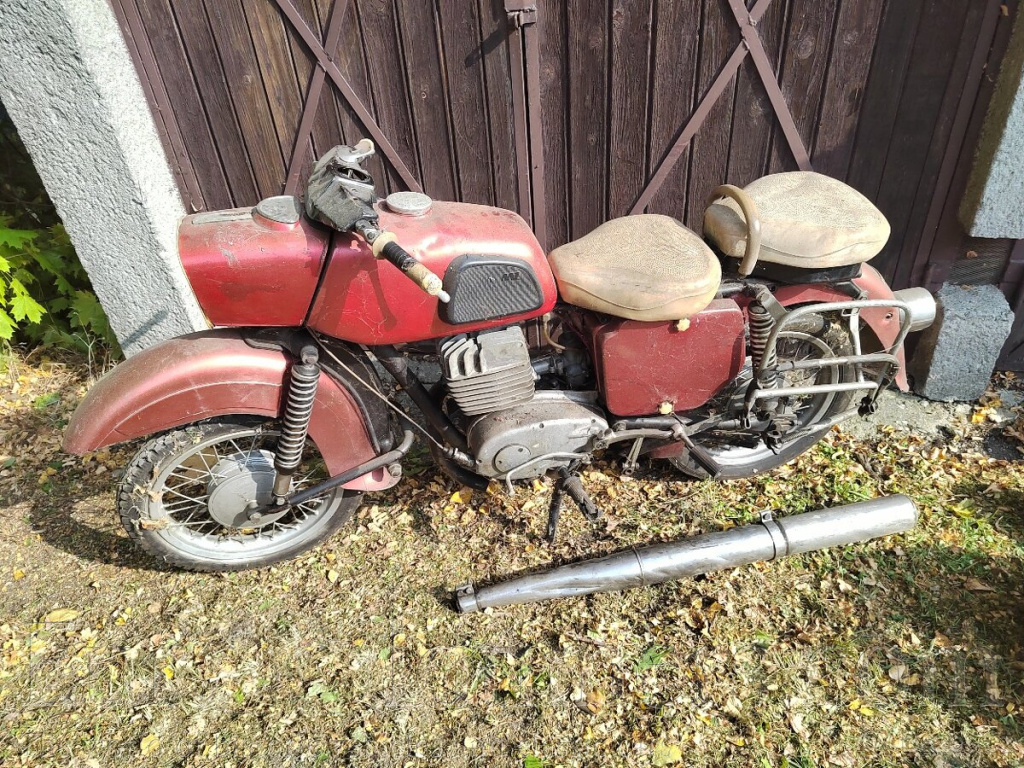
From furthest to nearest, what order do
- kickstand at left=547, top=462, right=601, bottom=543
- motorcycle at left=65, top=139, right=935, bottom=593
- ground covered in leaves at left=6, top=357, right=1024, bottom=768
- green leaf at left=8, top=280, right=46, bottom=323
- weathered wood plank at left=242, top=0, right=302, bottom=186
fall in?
green leaf at left=8, top=280, right=46, bottom=323 < weathered wood plank at left=242, top=0, right=302, bottom=186 < kickstand at left=547, top=462, right=601, bottom=543 < ground covered in leaves at left=6, top=357, right=1024, bottom=768 < motorcycle at left=65, top=139, right=935, bottom=593

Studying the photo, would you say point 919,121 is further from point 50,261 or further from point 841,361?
point 50,261

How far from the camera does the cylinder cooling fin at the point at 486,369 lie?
8.08 ft

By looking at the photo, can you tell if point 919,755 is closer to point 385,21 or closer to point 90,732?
point 90,732

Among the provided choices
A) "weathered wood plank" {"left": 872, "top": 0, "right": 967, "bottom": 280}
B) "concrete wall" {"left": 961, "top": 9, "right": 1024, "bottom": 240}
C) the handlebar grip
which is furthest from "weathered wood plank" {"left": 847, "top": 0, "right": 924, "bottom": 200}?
the handlebar grip

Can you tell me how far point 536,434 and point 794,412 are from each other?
1.32m

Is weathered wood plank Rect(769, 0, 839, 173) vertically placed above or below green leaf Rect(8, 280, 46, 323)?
above

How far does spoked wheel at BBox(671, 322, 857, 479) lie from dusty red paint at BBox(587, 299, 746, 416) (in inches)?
11.5

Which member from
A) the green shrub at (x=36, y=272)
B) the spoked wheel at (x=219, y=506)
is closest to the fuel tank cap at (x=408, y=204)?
the spoked wheel at (x=219, y=506)

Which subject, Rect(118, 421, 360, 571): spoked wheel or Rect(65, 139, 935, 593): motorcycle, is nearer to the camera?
Rect(65, 139, 935, 593): motorcycle

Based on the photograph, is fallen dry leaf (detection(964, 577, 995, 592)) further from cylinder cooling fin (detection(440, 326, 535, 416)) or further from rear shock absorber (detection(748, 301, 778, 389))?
cylinder cooling fin (detection(440, 326, 535, 416))

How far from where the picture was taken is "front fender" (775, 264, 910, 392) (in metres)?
2.76

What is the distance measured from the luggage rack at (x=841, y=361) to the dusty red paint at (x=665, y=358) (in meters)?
0.12

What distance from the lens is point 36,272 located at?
14.3ft

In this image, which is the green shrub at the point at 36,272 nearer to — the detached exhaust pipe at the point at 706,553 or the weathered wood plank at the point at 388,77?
the weathered wood plank at the point at 388,77
